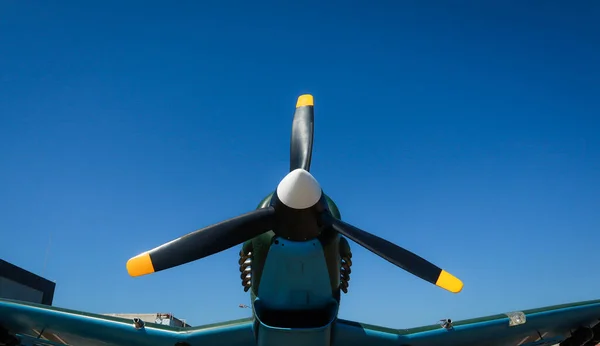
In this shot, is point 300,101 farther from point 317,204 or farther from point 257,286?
point 257,286

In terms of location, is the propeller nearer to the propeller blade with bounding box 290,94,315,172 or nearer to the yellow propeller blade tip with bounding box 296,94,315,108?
the propeller blade with bounding box 290,94,315,172

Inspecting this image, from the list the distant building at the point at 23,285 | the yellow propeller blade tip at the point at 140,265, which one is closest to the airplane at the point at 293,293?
the yellow propeller blade tip at the point at 140,265

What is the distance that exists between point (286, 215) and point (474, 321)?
673 cm

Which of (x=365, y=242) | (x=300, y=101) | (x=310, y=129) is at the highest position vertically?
(x=300, y=101)

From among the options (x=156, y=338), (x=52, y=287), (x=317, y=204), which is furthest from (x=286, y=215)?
(x=52, y=287)

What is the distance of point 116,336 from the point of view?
12141 millimetres

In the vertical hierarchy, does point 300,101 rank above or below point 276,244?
above

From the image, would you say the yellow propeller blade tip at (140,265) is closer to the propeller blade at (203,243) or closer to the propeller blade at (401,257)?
the propeller blade at (203,243)

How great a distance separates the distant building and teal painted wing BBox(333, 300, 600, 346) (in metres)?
23.3

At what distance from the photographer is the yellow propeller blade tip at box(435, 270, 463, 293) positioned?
934 centimetres

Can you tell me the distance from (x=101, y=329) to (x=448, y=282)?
345 inches

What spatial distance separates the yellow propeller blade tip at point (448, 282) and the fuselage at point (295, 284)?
2175 millimetres

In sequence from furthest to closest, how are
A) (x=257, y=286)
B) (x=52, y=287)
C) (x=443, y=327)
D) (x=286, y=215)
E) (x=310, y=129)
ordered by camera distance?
(x=52, y=287) < (x=443, y=327) < (x=310, y=129) < (x=257, y=286) < (x=286, y=215)

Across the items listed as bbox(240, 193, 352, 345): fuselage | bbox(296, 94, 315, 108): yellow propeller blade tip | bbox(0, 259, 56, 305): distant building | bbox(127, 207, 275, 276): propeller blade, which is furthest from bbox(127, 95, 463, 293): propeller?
bbox(0, 259, 56, 305): distant building
